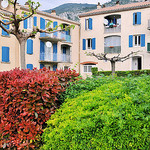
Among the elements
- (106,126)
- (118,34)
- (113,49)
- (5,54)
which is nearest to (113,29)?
(118,34)

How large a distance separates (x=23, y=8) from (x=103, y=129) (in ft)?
69.3

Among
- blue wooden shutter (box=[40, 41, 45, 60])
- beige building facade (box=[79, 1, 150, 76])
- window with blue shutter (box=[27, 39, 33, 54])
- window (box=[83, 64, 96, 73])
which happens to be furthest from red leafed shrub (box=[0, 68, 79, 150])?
window (box=[83, 64, 96, 73])

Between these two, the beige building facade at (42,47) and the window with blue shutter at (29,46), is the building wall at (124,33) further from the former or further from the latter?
the window with blue shutter at (29,46)

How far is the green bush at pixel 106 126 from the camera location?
9.43 feet

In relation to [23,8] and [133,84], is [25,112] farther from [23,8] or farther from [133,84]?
[23,8]

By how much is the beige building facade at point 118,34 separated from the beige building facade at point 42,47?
5.64 feet

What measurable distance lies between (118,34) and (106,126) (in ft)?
82.1

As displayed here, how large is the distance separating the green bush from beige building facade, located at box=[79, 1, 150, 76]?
74.0ft

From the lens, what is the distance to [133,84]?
4152mm

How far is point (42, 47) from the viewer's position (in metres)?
24.5

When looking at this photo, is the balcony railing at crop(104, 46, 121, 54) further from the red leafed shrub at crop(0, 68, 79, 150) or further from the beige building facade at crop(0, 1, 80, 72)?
the red leafed shrub at crop(0, 68, 79, 150)

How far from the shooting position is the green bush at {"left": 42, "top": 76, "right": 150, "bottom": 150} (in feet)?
9.43

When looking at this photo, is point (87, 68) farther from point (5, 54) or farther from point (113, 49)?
point (5, 54)

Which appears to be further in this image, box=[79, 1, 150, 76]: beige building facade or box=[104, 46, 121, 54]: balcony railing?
box=[104, 46, 121, 54]: balcony railing
